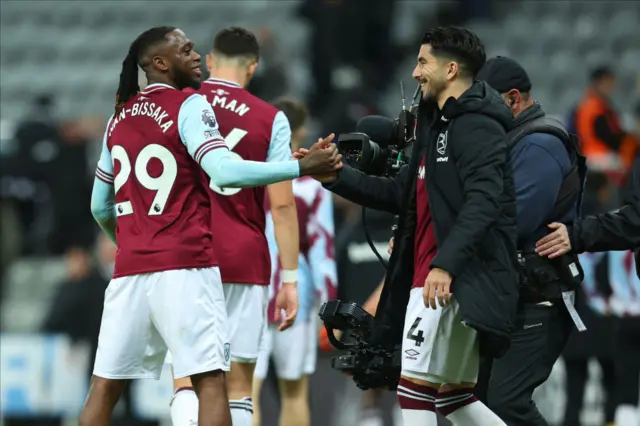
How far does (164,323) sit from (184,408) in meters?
0.79

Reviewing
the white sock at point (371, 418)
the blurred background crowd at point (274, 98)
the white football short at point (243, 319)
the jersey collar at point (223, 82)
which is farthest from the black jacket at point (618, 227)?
the white sock at point (371, 418)

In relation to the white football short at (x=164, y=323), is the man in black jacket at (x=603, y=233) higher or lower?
higher

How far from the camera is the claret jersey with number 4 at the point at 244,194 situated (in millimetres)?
7477

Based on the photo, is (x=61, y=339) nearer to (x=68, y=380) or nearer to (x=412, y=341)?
(x=68, y=380)

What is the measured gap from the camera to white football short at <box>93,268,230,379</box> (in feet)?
20.7

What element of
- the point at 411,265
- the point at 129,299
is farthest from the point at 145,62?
the point at 411,265

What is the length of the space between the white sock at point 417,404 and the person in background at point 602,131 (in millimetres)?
8301

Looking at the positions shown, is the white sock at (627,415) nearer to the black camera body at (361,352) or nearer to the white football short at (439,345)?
the black camera body at (361,352)

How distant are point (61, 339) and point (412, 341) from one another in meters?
7.30

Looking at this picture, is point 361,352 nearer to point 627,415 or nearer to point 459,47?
point 459,47

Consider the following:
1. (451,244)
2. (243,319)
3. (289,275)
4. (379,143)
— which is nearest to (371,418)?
(289,275)

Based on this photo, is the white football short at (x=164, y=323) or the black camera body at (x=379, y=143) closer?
the white football short at (x=164, y=323)

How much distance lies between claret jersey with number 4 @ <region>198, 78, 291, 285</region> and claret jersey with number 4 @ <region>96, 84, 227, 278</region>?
988mm

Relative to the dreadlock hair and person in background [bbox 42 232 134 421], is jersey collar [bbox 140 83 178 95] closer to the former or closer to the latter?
the dreadlock hair
